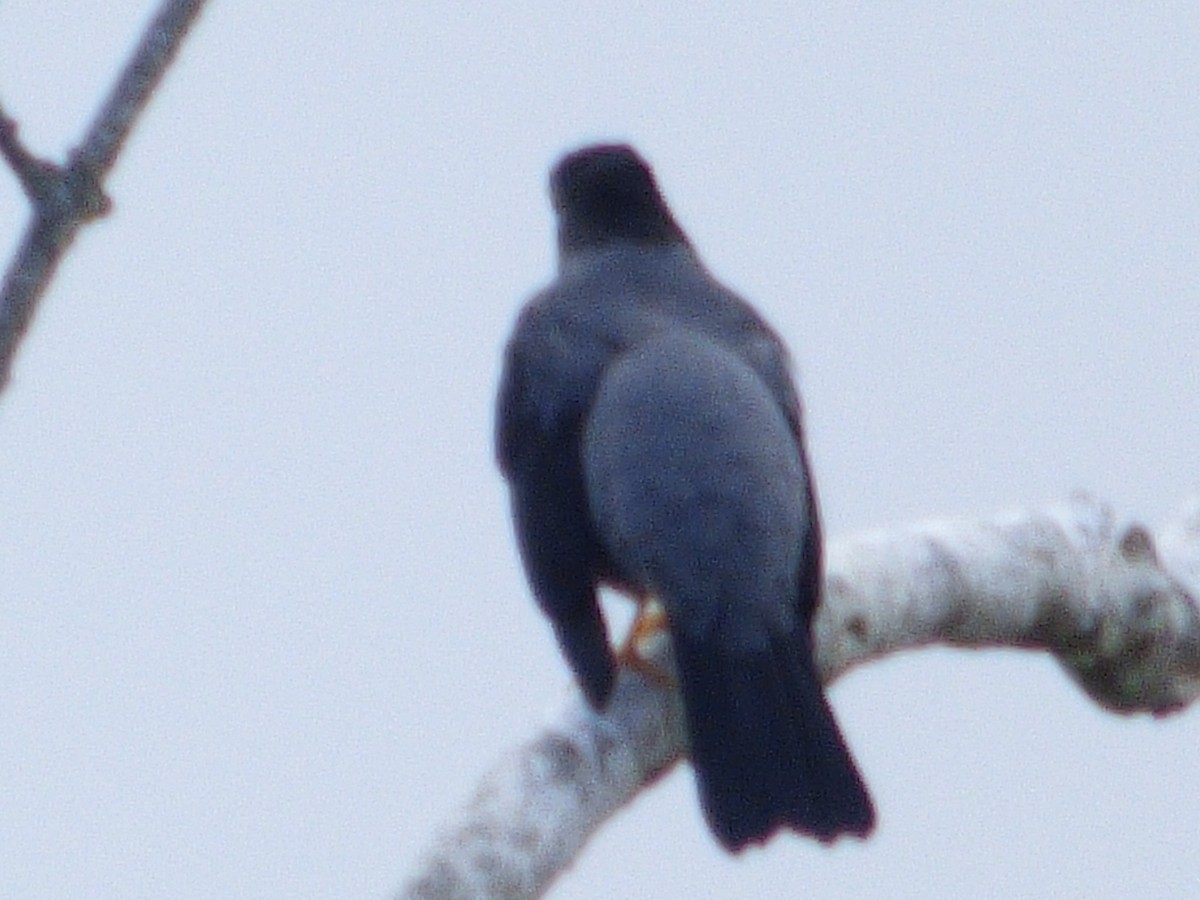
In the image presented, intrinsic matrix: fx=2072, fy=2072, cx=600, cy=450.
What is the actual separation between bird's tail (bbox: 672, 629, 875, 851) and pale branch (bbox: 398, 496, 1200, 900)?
108 mm

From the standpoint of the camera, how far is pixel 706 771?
145 inches

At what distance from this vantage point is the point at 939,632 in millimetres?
4133

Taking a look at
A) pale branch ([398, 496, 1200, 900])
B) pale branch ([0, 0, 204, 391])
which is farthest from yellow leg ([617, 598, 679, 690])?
pale branch ([0, 0, 204, 391])

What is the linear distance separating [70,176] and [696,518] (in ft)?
6.86

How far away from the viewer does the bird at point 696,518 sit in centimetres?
373

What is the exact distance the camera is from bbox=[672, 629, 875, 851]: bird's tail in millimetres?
3674

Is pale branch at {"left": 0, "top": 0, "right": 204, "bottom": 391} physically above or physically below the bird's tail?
above

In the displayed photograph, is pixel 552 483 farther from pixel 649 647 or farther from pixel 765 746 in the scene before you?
pixel 765 746

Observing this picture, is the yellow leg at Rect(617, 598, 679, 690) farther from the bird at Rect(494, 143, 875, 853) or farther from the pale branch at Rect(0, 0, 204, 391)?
the pale branch at Rect(0, 0, 204, 391)

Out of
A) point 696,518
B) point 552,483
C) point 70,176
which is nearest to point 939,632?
point 696,518

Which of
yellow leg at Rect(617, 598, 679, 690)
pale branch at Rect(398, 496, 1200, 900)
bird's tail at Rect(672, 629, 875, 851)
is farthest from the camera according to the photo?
yellow leg at Rect(617, 598, 679, 690)

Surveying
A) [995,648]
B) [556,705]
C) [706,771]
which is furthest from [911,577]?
[556,705]

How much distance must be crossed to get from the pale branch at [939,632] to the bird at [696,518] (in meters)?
0.14

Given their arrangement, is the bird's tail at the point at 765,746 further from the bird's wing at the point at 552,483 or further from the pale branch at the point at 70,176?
the pale branch at the point at 70,176
